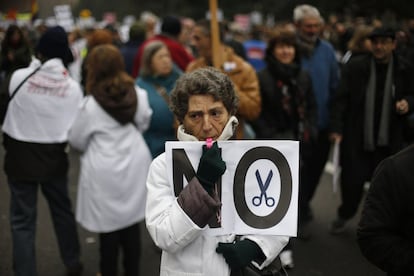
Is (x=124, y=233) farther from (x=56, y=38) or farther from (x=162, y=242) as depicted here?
(x=162, y=242)

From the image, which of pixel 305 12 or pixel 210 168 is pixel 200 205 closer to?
pixel 210 168

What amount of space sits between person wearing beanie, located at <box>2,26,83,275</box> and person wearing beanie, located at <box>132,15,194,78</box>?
89.6 inches

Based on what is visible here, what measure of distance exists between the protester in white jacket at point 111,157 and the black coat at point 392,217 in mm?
2428

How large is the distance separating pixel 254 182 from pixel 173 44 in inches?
186

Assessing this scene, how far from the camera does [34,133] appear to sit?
14.3ft

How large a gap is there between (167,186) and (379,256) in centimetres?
88

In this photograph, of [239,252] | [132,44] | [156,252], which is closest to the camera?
[239,252]

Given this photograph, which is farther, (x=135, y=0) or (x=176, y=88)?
(x=135, y=0)

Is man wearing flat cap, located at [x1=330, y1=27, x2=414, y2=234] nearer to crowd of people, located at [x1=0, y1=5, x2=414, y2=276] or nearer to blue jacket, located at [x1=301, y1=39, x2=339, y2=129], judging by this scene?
crowd of people, located at [x1=0, y1=5, x2=414, y2=276]

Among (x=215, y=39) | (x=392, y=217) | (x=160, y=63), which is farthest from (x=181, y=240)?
(x=160, y=63)

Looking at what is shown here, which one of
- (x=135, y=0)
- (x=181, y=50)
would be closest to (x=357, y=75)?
(x=181, y=50)

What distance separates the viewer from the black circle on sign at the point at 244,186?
93.8 inches

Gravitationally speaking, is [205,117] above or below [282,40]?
below

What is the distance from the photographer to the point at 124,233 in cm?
454
